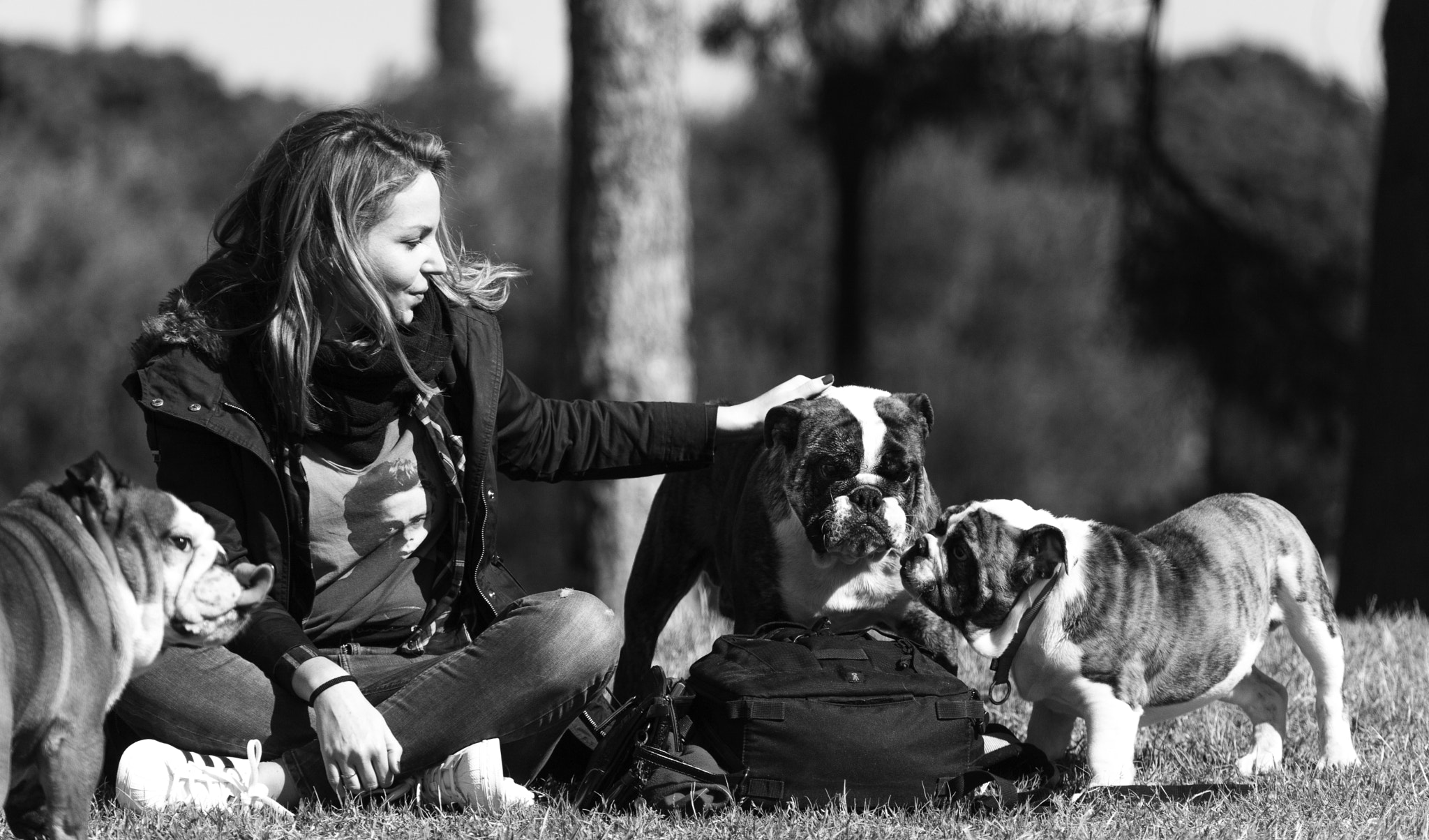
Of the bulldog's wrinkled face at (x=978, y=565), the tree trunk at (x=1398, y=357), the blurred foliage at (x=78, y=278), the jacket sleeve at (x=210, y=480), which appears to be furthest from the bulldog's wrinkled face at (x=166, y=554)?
the blurred foliage at (x=78, y=278)

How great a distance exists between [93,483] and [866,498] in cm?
224

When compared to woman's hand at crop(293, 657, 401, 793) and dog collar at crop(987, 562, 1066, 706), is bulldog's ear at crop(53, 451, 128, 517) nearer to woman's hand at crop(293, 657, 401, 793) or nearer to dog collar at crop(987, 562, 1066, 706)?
woman's hand at crop(293, 657, 401, 793)

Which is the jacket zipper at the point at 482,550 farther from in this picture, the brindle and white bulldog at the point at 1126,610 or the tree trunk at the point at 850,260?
the tree trunk at the point at 850,260

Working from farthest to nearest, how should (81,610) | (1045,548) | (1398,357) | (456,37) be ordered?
(456,37)
(1398,357)
(1045,548)
(81,610)

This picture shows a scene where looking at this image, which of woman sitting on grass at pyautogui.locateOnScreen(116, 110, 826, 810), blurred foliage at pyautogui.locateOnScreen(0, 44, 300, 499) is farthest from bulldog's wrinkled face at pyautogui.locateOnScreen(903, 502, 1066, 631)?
blurred foliage at pyautogui.locateOnScreen(0, 44, 300, 499)

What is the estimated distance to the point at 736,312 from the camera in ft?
82.3

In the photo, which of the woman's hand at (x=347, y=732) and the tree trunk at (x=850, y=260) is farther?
the tree trunk at (x=850, y=260)

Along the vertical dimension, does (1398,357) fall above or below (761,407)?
below

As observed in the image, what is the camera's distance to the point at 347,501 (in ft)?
14.0

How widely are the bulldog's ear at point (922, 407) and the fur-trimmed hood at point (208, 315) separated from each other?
6.54ft

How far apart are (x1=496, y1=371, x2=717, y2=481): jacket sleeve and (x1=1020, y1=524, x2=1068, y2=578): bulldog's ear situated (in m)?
1.00

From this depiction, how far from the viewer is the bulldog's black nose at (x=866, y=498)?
4.58 meters

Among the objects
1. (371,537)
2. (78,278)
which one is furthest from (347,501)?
(78,278)

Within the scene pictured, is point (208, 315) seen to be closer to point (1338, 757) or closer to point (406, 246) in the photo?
point (406, 246)
